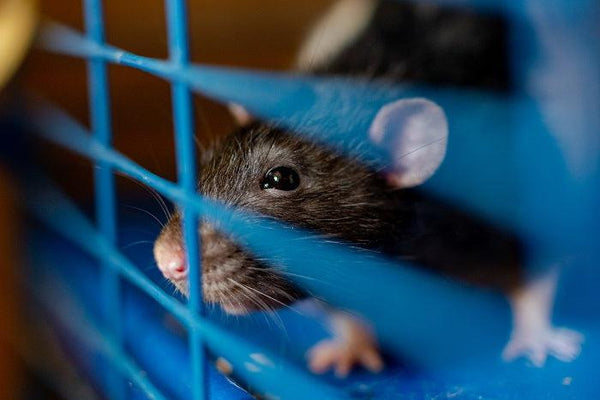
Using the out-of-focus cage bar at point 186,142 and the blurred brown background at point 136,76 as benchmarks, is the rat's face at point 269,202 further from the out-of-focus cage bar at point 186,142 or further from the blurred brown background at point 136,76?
the blurred brown background at point 136,76

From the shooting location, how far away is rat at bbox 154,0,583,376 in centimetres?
88

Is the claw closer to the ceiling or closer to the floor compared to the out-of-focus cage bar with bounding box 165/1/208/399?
closer to the ceiling

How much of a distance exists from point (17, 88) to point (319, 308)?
74 centimetres

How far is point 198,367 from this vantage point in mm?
671

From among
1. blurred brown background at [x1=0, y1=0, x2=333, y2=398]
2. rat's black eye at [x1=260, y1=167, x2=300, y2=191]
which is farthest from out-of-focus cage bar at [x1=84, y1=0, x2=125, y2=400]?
blurred brown background at [x1=0, y1=0, x2=333, y2=398]

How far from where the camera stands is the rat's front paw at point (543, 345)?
2.97 feet

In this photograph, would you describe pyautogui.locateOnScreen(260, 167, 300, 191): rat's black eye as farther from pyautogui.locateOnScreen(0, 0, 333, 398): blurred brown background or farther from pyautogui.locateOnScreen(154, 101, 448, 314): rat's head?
pyautogui.locateOnScreen(0, 0, 333, 398): blurred brown background

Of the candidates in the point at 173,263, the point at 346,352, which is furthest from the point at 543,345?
the point at 173,263

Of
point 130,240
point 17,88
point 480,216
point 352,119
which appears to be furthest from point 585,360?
point 17,88

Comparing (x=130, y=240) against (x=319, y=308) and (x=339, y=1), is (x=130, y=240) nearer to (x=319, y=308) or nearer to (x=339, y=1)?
(x=319, y=308)

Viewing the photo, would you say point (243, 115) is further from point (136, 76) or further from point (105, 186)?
point (136, 76)

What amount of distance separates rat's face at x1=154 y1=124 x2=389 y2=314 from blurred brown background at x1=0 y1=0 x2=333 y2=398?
316 mm

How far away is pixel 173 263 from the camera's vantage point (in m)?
0.81

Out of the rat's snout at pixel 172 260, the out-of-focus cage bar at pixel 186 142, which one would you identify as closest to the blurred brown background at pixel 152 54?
the rat's snout at pixel 172 260
